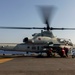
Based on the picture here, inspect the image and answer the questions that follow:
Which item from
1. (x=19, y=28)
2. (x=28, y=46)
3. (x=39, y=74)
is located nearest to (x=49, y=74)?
(x=39, y=74)

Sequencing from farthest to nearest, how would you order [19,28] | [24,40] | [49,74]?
[24,40] < [19,28] < [49,74]

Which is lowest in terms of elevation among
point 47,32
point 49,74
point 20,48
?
point 49,74

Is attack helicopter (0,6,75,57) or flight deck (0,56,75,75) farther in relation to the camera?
attack helicopter (0,6,75,57)

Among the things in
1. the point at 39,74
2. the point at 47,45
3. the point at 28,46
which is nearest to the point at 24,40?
the point at 28,46

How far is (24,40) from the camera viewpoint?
49281mm

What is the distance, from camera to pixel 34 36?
5034cm

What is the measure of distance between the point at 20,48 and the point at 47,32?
7274mm

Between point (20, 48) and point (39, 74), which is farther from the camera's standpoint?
point (20, 48)

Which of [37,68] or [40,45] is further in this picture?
[40,45]

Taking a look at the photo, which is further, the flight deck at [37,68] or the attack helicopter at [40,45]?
the attack helicopter at [40,45]

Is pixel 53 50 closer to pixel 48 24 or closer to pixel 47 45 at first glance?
pixel 47 45

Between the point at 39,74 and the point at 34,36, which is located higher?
the point at 34,36

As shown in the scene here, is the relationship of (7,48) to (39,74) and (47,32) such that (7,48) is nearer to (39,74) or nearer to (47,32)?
(47,32)

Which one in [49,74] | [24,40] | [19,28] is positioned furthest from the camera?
[24,40]
